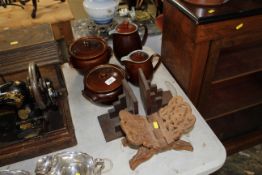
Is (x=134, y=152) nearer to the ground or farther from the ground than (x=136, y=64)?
nearer to the ground

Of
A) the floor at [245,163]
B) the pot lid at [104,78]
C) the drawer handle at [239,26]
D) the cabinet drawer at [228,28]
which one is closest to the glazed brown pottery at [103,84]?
the pot lid at [104,78]

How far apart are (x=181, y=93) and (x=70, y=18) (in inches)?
26.7

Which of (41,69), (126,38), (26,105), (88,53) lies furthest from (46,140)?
(126,38)

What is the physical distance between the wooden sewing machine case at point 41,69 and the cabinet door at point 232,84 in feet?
1.89

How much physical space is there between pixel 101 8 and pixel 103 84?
0.53m

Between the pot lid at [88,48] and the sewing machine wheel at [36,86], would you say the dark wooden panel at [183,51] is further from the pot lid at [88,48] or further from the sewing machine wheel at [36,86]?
the sewing machine wheel at [36,86]

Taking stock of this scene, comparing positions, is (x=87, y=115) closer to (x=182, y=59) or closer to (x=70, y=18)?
(x=182, y=59)

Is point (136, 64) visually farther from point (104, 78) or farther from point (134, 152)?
point (134, 152)

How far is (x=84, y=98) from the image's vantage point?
3.25ft

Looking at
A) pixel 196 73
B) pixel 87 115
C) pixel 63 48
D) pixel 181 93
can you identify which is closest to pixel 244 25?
pixel 196 73

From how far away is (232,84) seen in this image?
133cm

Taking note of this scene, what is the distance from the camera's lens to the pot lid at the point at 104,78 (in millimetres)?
917

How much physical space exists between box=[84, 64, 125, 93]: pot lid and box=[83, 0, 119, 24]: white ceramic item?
0.41 m

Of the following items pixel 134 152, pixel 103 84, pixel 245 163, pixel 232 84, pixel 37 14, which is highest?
pixel 37 14
